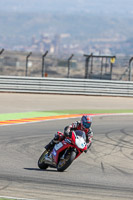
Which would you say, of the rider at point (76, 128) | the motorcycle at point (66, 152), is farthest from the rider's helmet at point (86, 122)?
the motorcycle at point (66, 152)

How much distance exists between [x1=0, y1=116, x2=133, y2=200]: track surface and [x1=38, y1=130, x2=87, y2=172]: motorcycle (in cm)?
20

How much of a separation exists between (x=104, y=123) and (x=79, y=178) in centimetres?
819

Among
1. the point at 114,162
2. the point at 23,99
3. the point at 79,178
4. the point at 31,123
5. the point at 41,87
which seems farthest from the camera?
the point at 41,87

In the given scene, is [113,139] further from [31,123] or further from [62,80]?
[62,80]

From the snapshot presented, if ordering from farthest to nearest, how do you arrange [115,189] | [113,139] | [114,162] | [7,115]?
[7,115], [113,139], [114,162], [115,189]

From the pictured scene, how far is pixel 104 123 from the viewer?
59.1ft

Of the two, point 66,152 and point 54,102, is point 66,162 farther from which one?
point 54,102

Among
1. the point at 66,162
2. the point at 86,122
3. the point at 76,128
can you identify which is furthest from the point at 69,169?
the point at 86,122

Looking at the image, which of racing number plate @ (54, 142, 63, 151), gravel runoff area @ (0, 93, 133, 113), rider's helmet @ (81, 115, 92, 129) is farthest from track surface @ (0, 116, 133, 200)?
gravel runoff area @ (0, 93, 133, 113)

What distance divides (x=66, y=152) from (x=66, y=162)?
8.5 inches

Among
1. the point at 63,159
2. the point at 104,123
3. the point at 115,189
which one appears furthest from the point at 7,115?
the point at 115,189

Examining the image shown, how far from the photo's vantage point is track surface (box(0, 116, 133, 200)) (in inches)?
347

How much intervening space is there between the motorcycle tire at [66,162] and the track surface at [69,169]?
12cm

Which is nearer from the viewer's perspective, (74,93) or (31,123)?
(31,123)
